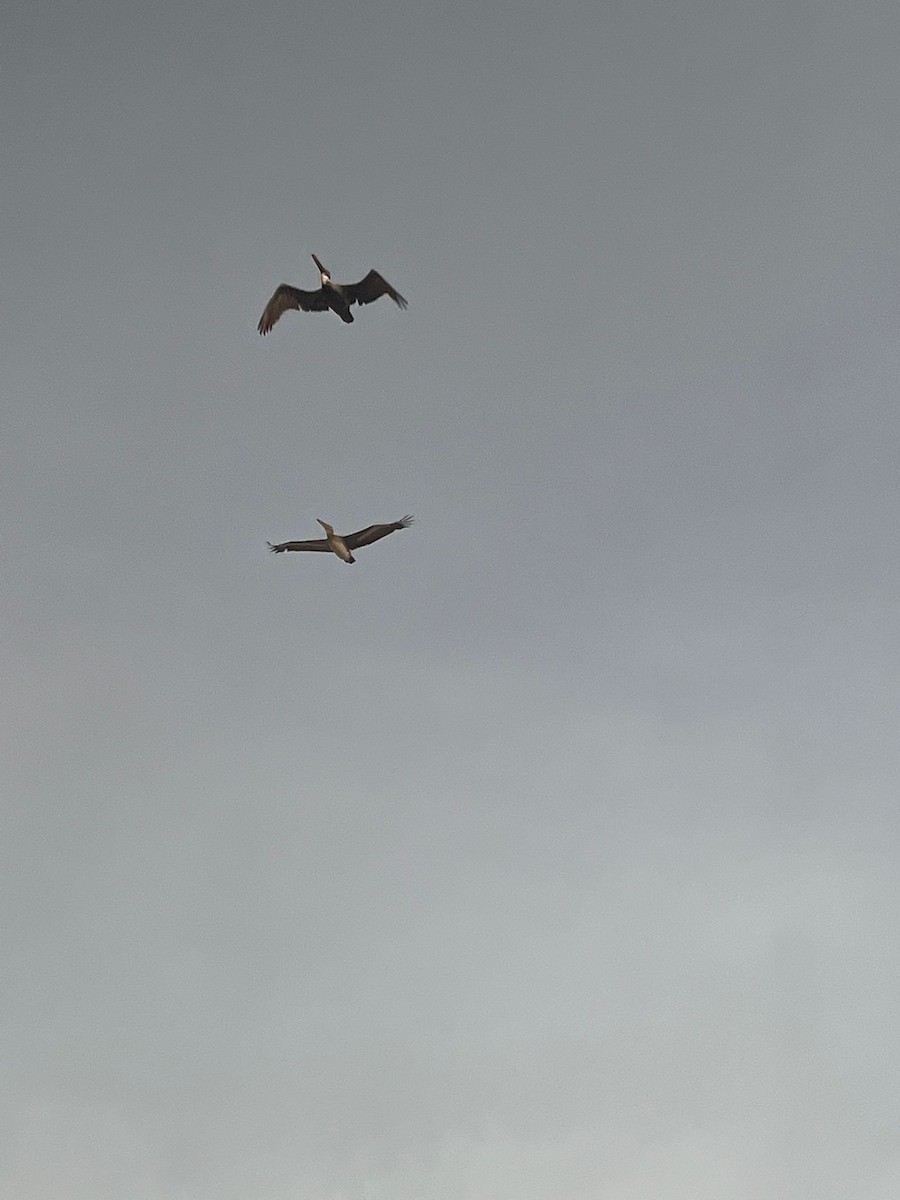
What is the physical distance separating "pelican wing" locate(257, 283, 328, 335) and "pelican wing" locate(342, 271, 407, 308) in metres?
1.37

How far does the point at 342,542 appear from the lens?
3088 inches

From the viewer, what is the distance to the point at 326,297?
76000 millimetres

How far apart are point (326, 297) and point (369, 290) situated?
2.28 metres

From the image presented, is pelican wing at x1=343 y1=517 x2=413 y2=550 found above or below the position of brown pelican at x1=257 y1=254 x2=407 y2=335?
below

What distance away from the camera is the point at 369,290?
250ft

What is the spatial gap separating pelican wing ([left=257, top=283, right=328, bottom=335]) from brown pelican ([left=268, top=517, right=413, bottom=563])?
11139mm

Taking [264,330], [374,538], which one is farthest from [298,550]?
[264,330]

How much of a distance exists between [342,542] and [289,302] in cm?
1299

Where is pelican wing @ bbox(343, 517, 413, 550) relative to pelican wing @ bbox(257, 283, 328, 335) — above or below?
below

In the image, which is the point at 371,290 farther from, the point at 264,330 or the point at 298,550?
the point at 298,550

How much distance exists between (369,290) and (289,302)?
4.33 meters

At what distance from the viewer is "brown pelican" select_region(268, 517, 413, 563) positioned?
254 ft

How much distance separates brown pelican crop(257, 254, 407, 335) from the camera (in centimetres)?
7544

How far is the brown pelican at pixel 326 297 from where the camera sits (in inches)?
2970
